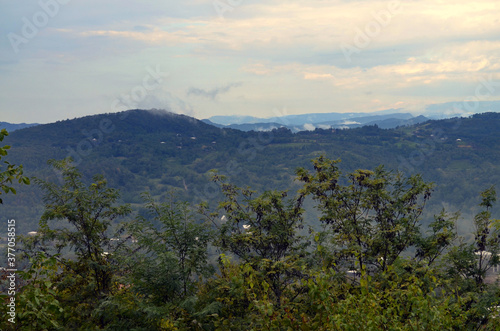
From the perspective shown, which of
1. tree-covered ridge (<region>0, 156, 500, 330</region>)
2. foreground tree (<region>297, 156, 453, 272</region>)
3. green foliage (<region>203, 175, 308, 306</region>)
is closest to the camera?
tree-covered ridge (<region>0, 156, 500, 330</region>)

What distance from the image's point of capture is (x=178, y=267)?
10.7m

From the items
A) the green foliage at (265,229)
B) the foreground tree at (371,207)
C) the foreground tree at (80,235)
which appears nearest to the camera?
the foreground tree at (80,235)

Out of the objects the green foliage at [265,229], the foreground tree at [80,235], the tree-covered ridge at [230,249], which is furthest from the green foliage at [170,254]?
the foreground tree at [80,235]

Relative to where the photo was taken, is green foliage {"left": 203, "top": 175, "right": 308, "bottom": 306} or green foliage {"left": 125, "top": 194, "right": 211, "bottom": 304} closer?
green foliage {"left": 125, "top": 194, "right": 211, "bottom": 304}

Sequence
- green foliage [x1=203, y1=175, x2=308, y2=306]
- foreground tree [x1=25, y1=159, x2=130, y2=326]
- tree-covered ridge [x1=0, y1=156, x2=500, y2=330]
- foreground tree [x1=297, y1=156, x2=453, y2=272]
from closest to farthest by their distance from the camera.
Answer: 1. tree-covered ridge [x1=0, y1=156, x2=500, y2=330]
2. foreground tree [x1=25, y1=159, x2=130, y2=326]
3. green foliage [x1=203, y1=175, x2=308, y2=306]
4. foreground tree [x1=297, y1=156, x2=453, y2=272]

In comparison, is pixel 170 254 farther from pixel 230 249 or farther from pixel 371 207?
pixel 371 207

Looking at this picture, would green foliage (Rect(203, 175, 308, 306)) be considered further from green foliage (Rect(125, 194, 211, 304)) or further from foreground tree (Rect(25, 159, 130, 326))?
foreground tree (Rect(25, 159, 130, 326))

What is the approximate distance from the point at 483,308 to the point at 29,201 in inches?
7752

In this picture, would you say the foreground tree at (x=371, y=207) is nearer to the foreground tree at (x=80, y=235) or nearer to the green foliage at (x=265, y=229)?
the green foliage at (x=265, y=229)

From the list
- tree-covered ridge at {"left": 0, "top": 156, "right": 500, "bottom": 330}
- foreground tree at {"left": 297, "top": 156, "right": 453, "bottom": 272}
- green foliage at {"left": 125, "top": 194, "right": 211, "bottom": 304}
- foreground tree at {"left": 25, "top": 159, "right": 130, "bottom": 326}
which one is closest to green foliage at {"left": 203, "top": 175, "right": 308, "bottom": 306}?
tree-covered ridge at {"left": 0, "top": 156, "right": 500, "bottom": 330}

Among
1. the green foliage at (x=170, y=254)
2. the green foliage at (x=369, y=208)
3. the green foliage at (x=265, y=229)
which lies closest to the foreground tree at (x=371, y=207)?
the green foliage at (x=369, y=208)

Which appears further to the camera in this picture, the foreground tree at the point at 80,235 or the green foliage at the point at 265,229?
the green foliage at the point at 265,229

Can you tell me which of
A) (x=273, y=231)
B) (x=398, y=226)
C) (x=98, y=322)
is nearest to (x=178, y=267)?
(x=98, y=322)

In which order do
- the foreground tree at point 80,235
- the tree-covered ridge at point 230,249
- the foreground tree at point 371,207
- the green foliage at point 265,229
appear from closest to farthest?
the tree-covered ridge at point 230,249 → the foreground tree at point 80,235 → the green foliage at point 265,229 → the foreground tree at point 371,207
